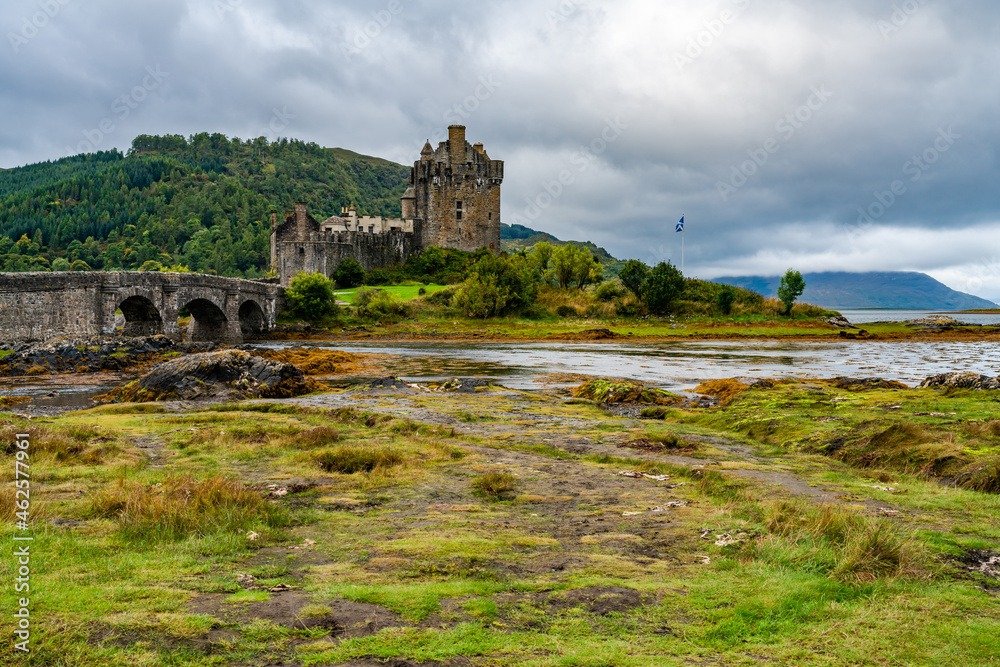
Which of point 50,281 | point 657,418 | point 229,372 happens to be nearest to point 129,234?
point 50,281

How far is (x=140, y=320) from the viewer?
51.5m

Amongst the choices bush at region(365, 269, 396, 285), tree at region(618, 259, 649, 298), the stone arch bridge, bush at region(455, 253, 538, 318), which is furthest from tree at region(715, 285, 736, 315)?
the stone arch bridge

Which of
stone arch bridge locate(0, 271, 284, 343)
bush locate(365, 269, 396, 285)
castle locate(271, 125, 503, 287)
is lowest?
stone arch bridge locate(0, 271, 284, 343)

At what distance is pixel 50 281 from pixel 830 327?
7803cm

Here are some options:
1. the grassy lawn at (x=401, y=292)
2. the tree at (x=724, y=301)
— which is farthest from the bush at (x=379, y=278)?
the tree at (x=724, y=301)

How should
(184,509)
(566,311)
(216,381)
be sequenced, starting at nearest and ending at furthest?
(184,509) < (216,381) < (566,311)

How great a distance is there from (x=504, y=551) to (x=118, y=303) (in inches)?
1818

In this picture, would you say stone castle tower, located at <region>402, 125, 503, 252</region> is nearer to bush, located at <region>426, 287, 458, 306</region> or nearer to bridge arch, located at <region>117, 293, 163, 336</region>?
bush, located at <region>426, 287, 458, 306</region>

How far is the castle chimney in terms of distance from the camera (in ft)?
337

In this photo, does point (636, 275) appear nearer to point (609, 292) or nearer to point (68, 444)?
point (609, 292)

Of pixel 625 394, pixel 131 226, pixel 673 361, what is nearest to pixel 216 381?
pixel 625 394

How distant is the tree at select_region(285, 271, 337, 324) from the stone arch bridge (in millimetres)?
6951

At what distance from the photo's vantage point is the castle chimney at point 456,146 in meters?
103

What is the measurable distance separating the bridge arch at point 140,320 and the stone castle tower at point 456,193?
56.9 m
